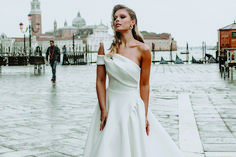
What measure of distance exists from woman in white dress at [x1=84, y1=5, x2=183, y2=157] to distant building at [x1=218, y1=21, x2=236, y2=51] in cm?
2518

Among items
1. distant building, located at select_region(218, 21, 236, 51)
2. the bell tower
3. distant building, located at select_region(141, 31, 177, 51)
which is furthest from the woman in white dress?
the bell tower

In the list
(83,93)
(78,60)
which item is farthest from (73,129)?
(78,60)

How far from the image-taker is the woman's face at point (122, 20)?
2.46 m

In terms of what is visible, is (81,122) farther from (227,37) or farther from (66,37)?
(66,37)

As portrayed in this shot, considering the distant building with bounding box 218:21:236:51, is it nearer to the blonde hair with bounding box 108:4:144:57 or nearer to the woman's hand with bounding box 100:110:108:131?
the blonde hair with bounding box 108:4:144:57

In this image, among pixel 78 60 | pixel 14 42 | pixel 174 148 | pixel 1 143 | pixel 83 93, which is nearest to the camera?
pixel 174 148

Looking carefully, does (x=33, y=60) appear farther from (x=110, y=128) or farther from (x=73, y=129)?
(x=110, y=128)

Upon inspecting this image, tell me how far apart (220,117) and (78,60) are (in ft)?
85.9

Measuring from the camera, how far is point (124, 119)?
7.95 ft

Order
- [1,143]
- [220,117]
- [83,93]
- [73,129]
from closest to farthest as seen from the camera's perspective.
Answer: [1,143], [73,129], [220,117], [83,93]

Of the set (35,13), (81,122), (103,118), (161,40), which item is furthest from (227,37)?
(35,13)

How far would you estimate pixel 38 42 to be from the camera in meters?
175

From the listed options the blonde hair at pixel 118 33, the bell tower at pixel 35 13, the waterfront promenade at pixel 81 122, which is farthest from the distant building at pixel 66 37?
the blonde hair at pixel 118 33

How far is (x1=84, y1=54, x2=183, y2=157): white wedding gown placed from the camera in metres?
2.39
